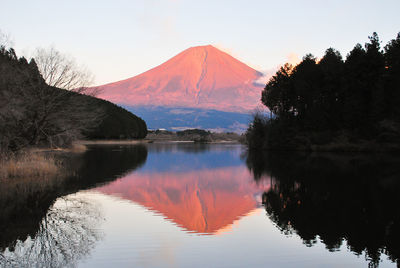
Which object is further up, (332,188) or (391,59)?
(391,59)

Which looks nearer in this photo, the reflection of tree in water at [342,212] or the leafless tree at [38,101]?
the reflection of tree in water at [342,212]

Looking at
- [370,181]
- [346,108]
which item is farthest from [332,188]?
[346,108]

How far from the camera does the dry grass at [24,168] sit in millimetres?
17328

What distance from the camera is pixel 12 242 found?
26.5 ft

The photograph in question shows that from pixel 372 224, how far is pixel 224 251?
4.28 meters

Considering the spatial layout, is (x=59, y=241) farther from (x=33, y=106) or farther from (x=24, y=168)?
(x=33, y=106)

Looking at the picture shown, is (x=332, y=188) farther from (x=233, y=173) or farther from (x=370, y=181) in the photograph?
(x=233, y=173)

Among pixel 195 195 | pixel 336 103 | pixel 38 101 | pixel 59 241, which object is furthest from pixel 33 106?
pixel 336 103

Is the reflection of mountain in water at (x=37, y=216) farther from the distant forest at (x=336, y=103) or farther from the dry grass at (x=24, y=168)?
the distant forest at (x=336, y=103)

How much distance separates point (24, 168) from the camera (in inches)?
717

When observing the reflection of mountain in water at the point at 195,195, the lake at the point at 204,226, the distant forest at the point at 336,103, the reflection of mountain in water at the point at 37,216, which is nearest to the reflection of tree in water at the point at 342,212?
the lake at the point at 204,226

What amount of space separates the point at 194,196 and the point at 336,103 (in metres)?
41.0

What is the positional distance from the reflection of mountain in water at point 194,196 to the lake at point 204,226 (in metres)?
0.04

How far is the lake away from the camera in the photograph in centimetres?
732
